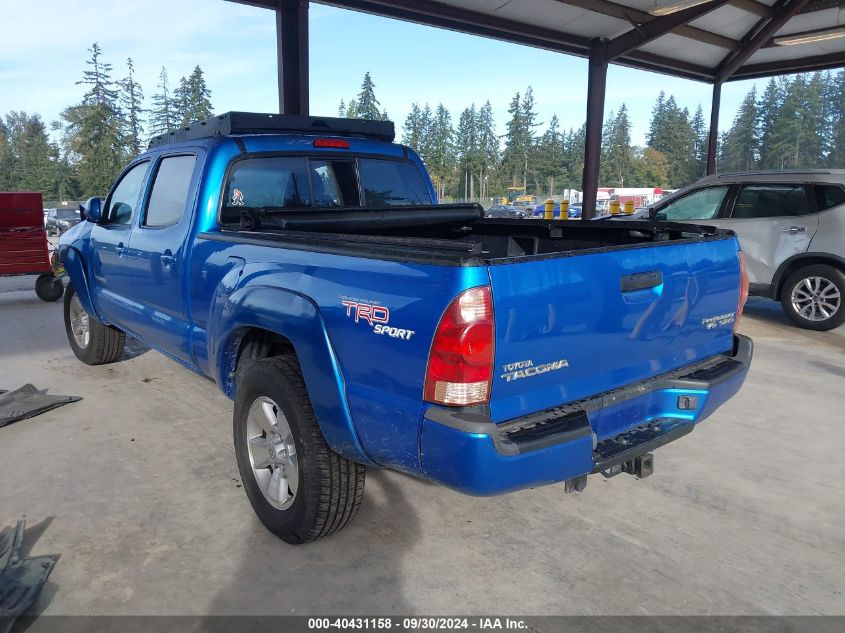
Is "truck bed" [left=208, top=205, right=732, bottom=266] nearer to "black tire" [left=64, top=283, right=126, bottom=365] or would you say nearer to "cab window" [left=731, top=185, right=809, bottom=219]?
"black tire" [left=64, top=283, right=126, bottom=365]

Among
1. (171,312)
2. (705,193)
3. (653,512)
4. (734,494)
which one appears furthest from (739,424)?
(705,193)

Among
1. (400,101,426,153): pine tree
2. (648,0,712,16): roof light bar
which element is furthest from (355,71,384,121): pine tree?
(648,0,712,16): roof light bar

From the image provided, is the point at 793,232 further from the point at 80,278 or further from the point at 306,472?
the point at 80,278

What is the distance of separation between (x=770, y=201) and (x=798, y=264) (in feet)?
2.89

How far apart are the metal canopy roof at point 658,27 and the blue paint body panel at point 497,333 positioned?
7915mm

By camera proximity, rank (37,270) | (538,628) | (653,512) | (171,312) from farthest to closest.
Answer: (37,270), (171,312), (653,512), (538,628)

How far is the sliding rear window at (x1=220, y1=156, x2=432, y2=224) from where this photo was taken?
12.5ft

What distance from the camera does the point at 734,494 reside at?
3.43 metres

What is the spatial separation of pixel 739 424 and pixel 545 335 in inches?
118

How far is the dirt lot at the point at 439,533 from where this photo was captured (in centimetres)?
256

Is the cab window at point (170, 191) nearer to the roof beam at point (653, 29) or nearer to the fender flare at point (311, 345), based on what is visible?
the fender flare at point (311, 345)

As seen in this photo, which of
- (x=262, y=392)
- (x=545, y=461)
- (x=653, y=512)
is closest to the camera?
(x=545, y=461)

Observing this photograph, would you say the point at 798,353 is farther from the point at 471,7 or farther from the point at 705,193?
the point at 471,7

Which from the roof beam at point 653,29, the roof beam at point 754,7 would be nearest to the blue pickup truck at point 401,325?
the roof beam at point 653,29
